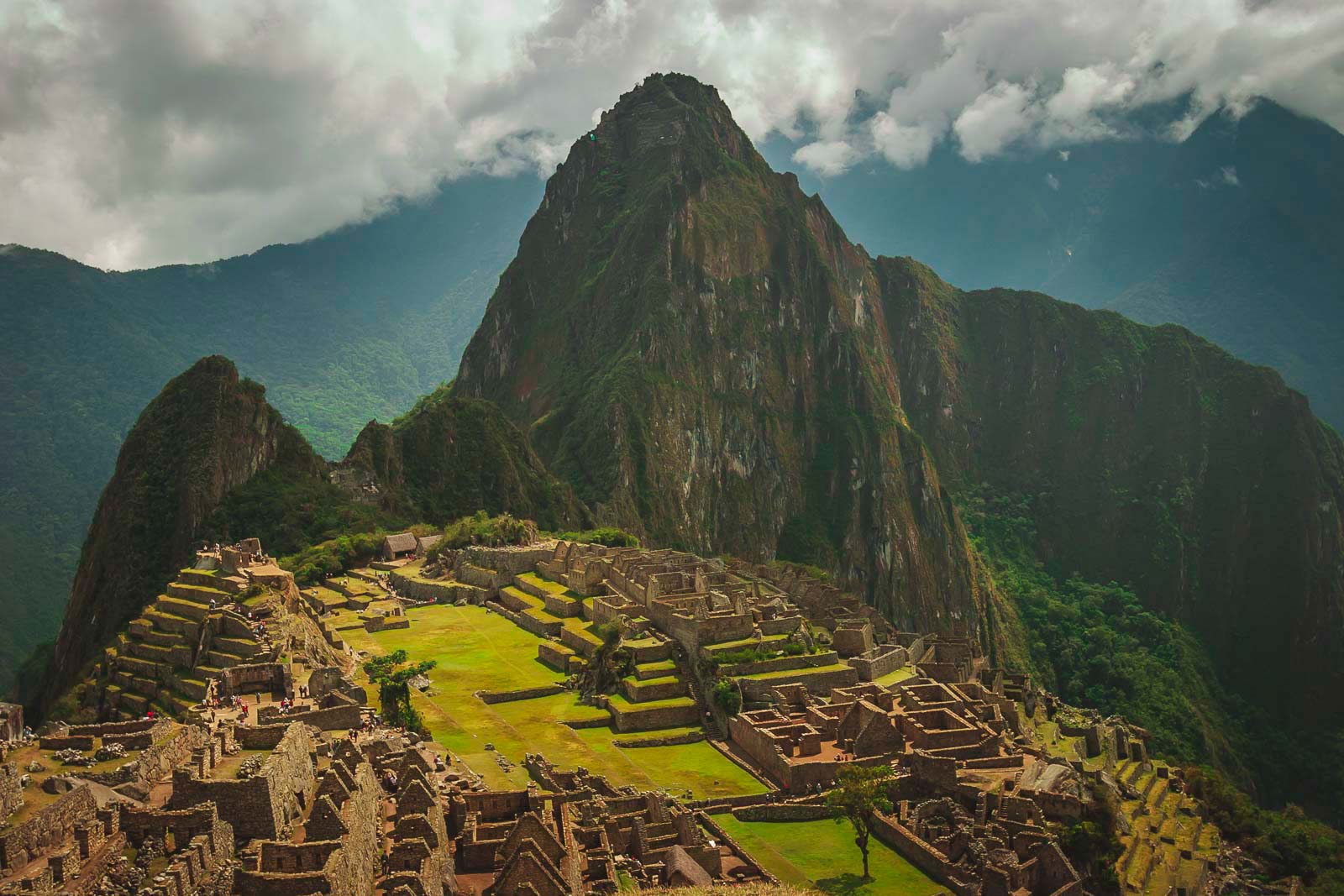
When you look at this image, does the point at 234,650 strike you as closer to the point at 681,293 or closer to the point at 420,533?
the point at 420,533

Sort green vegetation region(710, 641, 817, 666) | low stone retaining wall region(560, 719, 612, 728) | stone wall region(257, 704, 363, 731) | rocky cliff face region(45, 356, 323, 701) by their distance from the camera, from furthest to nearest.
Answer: rocky cliff face region(45, 356, 323, 701)
green vegetation region(710, 641, 817, 666)
low stone retaining wall region(560, 719, 612, 728)
stone wall region(257, 704, 363, 731)

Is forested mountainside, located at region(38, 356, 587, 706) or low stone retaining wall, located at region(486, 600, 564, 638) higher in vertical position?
forested mountainside, located at region(38, 356, 587, 706)

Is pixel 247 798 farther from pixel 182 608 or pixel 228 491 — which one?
pixel 228 491

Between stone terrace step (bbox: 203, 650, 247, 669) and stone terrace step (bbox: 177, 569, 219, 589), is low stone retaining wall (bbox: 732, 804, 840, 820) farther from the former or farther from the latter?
stone terrace step (bbox: 177, 569, 219, 589)

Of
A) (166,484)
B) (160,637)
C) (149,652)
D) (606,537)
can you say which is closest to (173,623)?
(160,637)

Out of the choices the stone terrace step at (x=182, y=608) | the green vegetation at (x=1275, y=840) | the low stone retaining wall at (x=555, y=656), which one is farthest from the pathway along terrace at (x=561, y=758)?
the green vegetation at (x=1275, y=840)

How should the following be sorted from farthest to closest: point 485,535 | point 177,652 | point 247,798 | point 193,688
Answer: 1. point 485,535
2. point 177,652
3. point 193,688
4. point 247,798

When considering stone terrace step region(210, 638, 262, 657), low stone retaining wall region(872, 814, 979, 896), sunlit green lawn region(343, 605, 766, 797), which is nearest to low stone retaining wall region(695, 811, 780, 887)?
sunlit green lawn region(343, 605, 766, 797)

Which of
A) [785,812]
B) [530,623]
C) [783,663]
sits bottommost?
[785,812]
